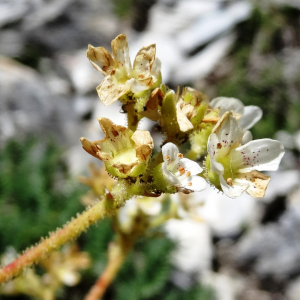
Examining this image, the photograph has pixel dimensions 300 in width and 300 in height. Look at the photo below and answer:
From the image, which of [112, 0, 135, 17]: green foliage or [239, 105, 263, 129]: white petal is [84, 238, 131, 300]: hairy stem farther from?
[112, 0, 135, 17]: green foliage

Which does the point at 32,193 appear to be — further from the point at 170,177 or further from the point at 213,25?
the point at 213,25

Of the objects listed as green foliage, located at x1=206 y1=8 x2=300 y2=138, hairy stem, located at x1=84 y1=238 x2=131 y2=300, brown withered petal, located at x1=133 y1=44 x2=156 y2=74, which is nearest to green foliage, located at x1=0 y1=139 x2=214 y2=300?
hairy stem, located at x1=84 y1=238 x2=131 y2=300

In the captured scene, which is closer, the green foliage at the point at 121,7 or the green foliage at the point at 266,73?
the green foliage at the point at 266,73

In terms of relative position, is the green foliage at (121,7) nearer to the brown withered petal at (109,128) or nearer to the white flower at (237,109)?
the white flower at (237,109)

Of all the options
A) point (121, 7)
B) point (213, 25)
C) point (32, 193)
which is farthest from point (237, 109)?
point (121, 7)

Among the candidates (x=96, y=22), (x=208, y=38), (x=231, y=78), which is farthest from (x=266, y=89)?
(x=96, y=22)

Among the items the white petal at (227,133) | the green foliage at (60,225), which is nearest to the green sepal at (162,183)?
the white petal at (227,133)
